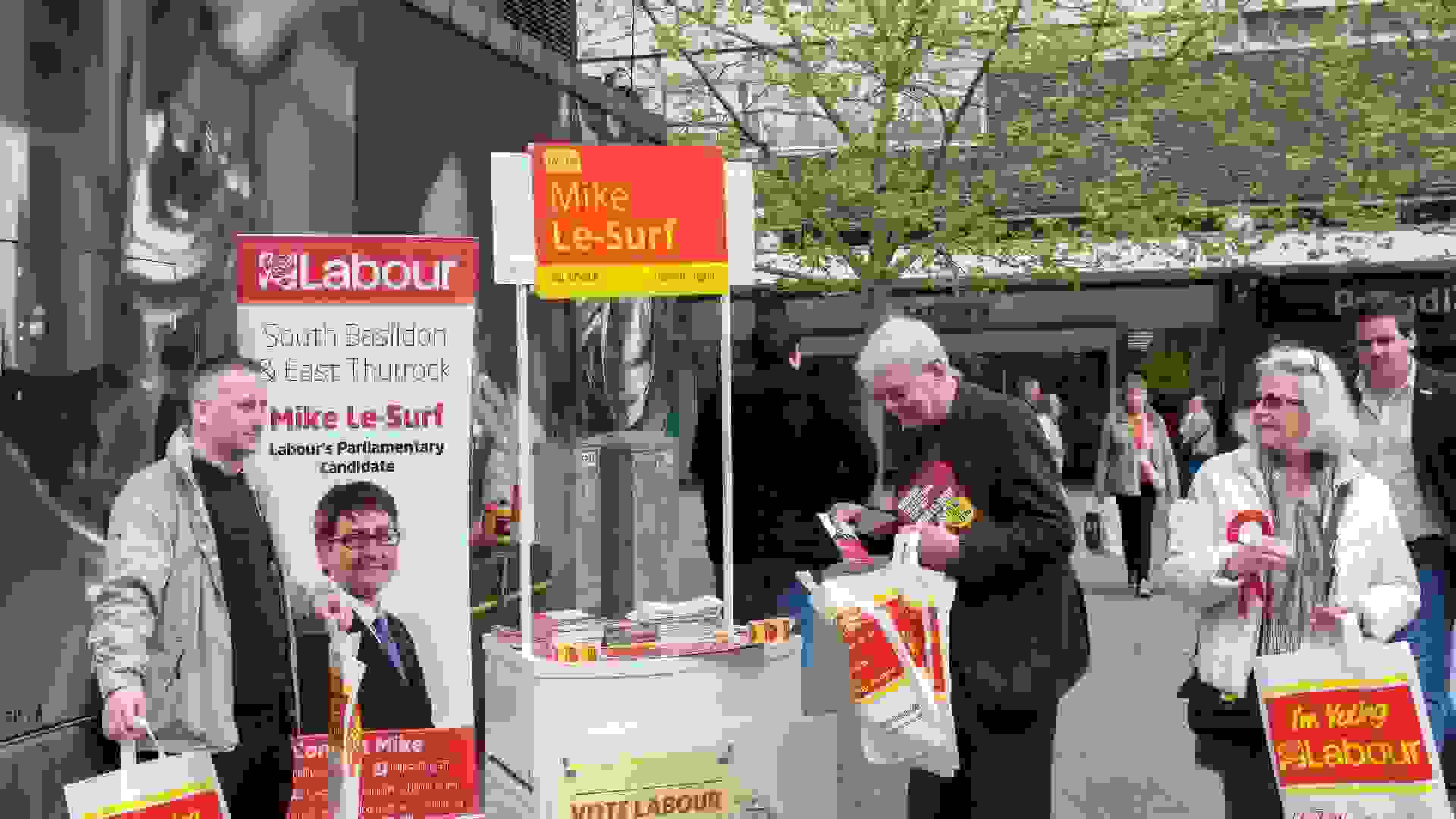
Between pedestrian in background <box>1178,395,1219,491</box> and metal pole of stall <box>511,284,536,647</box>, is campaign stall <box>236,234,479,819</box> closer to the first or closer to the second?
metal pole of stall <box>511,284,536,647</box>

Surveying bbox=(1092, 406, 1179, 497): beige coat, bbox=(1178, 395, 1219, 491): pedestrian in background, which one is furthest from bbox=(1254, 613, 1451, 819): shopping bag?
bbox=(1178, 395, 1219, 491): pedestrian in background

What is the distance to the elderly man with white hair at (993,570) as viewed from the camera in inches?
169

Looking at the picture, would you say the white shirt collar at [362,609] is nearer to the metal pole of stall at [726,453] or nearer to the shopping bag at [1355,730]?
the metal pole of stall at [726,453]

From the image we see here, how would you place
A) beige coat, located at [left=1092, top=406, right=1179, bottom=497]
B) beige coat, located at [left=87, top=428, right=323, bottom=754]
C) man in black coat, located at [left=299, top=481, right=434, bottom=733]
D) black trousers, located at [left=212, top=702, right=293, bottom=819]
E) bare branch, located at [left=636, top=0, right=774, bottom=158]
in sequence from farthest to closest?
bare branch, located at [left=636, top=0, right=774, bottom=158]
beige coat, located at [left=1092, top=406, right=1179, bottom=497]
man in black coat, located at [left=299, top=481, right=434, bottom=733]
black trousers, located at [left=212, top=702, right=293, bottom=819]
beige coat, located at [left=87, top=428, right=323, bottom=754]

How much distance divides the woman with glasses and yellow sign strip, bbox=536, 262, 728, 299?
1.56 m

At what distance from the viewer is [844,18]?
13391 millimetres

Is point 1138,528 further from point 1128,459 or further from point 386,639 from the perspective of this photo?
point 386,639

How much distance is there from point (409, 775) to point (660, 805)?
126 cm

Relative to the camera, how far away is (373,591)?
5496 mm

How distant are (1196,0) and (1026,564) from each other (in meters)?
10.8

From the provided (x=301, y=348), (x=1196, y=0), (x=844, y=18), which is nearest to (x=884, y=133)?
(x=844, y=18)

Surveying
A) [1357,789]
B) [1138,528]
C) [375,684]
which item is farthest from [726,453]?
[1138,528]

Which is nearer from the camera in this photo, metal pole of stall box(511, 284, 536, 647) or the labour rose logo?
metal pole of stall box(511, 284, 536, 647)

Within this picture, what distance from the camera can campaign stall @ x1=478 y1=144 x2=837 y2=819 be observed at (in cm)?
453
